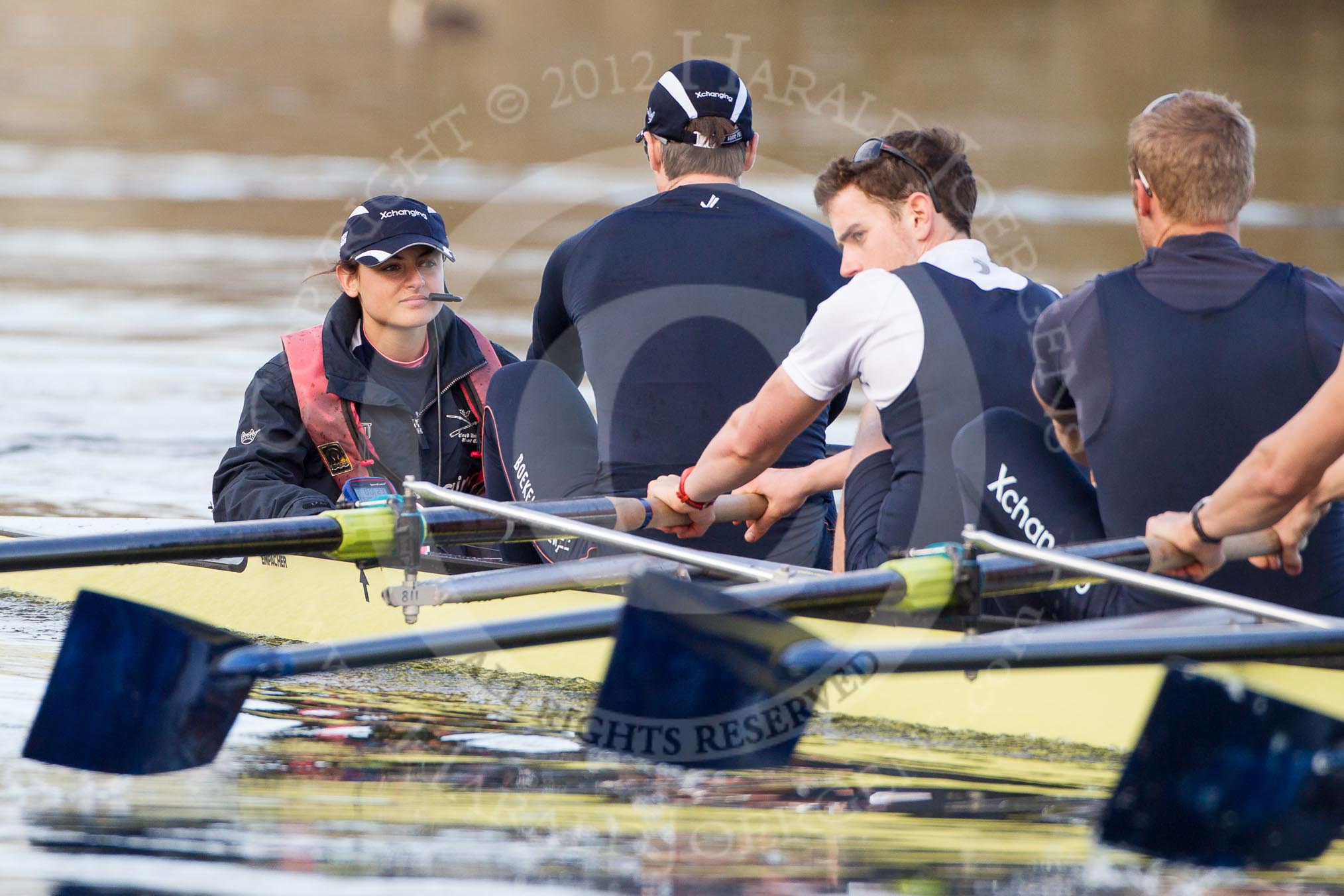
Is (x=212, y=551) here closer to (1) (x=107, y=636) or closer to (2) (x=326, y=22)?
(1) (x=107, y=636)

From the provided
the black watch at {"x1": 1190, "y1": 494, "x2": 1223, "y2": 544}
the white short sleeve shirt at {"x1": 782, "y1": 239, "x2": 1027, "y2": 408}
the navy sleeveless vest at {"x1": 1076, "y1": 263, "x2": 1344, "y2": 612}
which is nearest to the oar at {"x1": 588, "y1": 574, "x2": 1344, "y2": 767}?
the black watch at {"x1": 1190, "y1": 494, "x2": 1223, "y2": 544}

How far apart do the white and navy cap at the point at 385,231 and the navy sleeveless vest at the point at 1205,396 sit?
2.13 m

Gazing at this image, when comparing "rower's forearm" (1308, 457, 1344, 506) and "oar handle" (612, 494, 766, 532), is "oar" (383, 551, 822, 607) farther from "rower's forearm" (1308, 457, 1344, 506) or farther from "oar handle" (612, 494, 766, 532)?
"rower's forearm" (1308, 457, 1344, 506)

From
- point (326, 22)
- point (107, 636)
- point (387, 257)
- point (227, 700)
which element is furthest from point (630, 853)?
point (326, 22)

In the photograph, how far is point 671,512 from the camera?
463 cm

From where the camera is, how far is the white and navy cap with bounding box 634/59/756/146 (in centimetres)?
482

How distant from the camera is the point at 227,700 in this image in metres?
3.66

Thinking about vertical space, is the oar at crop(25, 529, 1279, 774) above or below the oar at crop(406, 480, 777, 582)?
below

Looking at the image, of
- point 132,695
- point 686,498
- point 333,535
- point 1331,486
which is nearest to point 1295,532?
point 1331,486

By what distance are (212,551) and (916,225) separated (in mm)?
1815

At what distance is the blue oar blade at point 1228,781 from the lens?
3.15 m

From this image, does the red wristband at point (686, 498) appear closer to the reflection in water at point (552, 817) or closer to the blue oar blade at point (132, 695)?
the reflection in water at point (552, 817)

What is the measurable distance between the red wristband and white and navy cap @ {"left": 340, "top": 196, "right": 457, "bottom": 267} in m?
1.15

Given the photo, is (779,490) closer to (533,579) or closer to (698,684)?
(533,579)
